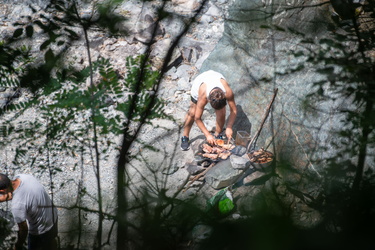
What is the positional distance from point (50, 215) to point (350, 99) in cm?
356

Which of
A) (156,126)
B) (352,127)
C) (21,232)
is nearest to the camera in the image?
(352,127)

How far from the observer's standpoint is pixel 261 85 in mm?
5387

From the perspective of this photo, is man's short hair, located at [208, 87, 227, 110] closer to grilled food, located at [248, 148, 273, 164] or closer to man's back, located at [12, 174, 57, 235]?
grilled food, located at [248, 148, 273, 164]

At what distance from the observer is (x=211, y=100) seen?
474cm

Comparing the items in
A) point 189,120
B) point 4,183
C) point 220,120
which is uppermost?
point 189,120

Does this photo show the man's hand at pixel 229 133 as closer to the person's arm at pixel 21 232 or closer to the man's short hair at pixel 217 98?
the man's short hair at pixel 217 98

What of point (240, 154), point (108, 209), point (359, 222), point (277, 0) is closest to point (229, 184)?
point (240, 154)

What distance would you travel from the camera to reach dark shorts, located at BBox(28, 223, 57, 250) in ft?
13.0

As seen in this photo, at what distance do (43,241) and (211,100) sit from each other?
262cm

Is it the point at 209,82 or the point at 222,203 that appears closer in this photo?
the point at 222,203

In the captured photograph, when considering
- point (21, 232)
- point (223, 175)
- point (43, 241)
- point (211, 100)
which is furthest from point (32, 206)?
point (211, 100)

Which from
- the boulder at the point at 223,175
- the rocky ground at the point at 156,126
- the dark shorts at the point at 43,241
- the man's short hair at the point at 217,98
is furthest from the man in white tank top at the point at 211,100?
the dark shorts at the point at 43,241

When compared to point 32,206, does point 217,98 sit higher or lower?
higher

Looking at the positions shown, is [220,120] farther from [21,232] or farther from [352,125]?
[21,232]
